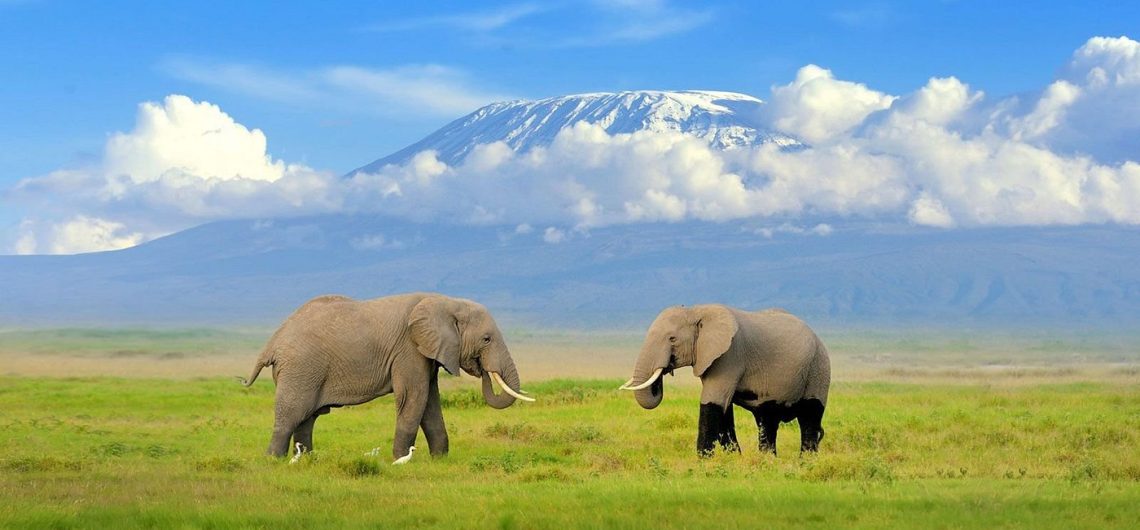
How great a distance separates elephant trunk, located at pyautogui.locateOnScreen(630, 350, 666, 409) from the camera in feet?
78.7

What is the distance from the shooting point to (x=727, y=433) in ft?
79.2

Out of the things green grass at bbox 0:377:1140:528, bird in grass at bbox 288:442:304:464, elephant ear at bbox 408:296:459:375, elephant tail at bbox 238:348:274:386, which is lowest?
green grass at bbox 0:377:1140:528

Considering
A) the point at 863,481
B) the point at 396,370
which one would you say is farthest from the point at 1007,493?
the point at 396,370

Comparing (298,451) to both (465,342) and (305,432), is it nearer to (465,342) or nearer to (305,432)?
(305,432)

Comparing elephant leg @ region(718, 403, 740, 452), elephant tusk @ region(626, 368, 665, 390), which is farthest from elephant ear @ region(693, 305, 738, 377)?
elephant leg @ region(718, 403, 740, 452)

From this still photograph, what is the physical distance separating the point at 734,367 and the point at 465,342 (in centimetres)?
442

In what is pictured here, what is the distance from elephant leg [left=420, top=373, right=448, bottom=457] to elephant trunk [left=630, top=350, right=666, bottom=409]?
327cm

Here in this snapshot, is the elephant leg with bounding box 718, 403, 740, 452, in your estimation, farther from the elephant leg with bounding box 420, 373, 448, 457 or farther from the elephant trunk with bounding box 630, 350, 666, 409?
the elephant leg with bounding box 420, 373, 448, 457

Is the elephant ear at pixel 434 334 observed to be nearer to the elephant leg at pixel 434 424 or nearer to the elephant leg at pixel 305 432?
the elephant leg at pixel 434 424

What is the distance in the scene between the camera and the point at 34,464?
22234 millimetres

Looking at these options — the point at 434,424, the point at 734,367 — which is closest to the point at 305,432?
the point at 434,424

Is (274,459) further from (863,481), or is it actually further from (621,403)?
(621,403)

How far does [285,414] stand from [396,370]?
188 cm

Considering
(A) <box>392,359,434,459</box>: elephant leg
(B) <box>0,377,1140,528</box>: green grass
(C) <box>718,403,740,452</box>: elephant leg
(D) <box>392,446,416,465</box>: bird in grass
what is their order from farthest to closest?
(C) <box>718,403,740,452</box>: elephant leg, (A) <box>392,359,434,459</box>: elephant leg, (D) <box>392,446,416,465</box>: bird in grass, (B) <box>0,377,1140,528</box>: green grass
